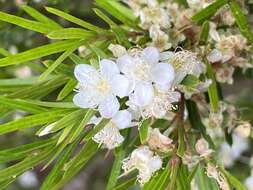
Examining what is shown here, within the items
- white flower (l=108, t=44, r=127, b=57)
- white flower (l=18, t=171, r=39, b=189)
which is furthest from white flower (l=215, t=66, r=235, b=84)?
white flower (l=18, t=171, r=39, b=189)

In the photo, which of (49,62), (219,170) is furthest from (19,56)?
(219,170)

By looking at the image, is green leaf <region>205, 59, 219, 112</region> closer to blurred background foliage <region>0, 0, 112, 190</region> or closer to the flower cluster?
the flower cluster

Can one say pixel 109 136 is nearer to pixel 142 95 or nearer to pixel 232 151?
→ pixel 142 95

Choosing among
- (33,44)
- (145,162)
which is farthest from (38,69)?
(33,44)

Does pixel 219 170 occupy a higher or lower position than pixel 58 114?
lower

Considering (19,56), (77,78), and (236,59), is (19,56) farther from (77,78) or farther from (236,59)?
(236,59)

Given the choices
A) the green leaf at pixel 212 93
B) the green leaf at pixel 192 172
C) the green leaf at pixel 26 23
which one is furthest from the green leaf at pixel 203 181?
the green leaf at pixel 26 23
